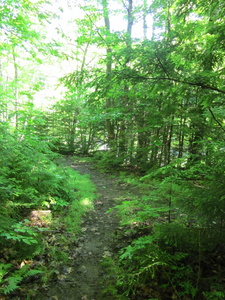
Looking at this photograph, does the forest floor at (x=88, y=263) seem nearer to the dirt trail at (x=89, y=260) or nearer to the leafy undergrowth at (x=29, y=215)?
the dirt trail at (x=89, y=260)

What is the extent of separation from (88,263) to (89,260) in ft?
0.28

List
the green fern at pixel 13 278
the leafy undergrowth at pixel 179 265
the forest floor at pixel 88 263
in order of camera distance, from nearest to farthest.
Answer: the green fern at pixel 13 278
the leafy undergrowth at pixel 179 265
the forest floor at pixel 88 263

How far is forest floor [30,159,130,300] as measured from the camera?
2848 millimetres

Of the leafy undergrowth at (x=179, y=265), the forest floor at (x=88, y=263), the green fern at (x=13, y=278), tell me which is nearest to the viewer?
the green fern at (x=13, y=278)

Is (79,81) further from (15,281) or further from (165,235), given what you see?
(15,281)

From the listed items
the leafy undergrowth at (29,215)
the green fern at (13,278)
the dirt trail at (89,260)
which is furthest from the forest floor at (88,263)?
the green fern at (13,278)

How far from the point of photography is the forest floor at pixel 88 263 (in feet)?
9.34

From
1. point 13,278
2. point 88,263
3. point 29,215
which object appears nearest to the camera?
point 13,278

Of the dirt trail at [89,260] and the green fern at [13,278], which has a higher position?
the green fern at [13,278]

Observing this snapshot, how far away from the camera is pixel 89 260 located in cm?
370

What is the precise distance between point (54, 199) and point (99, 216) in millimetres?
1550

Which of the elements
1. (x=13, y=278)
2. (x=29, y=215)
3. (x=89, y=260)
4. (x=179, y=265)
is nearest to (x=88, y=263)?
(x=89, y=260)

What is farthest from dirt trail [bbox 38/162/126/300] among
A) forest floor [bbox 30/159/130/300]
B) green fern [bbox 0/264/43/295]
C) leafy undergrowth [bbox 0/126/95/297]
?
A: green fern [bbox 0/264/43/295]

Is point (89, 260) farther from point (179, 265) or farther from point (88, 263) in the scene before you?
point (179, 265)
